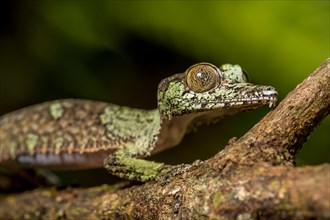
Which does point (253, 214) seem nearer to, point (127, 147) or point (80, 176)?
point (127, 147)

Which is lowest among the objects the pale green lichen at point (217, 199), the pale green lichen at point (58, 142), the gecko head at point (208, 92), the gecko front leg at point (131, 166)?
the pale green lichen at point (217, 199)

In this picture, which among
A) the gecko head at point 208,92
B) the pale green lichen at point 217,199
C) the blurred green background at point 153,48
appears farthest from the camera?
the blurred green background at point 153,48

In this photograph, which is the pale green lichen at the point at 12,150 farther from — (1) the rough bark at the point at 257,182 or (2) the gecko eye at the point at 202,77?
(2) the gecko eye at the point at 202,77

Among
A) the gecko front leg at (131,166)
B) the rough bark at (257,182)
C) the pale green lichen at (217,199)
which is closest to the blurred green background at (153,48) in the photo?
the gecko front leg at (131,166)

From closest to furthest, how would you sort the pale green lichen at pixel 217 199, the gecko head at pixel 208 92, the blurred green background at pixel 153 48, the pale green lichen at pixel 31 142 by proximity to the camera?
the pale green lichen at pixel 217 199
the gecko head at pixel 208 92
the pale green lichen at pixel 31 142
the blurred green background at pixel 153 48

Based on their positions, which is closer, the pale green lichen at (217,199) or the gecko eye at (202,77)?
the pale green lichen at (217,199)

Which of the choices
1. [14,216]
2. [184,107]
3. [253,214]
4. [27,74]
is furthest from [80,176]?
[253,214]

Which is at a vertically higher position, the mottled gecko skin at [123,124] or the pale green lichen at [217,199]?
the mottled gecko skin at [123,124]

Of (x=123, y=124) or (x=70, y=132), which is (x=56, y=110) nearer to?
(x=70, y=132)
